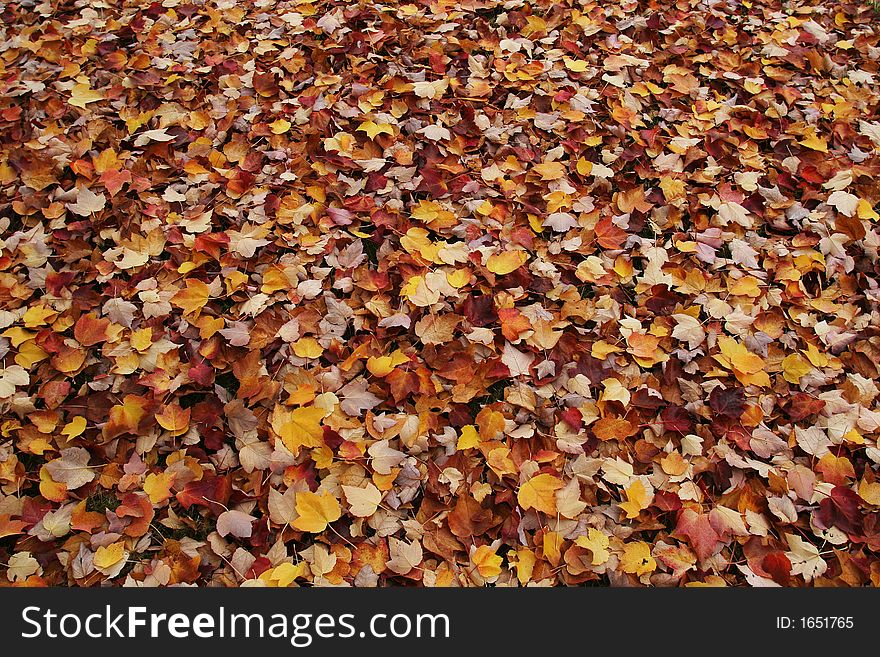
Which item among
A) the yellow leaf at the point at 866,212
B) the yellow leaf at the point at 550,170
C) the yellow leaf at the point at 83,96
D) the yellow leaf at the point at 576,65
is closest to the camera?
the yellow leaf at the point at 866,212

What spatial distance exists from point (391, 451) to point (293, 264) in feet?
2.72

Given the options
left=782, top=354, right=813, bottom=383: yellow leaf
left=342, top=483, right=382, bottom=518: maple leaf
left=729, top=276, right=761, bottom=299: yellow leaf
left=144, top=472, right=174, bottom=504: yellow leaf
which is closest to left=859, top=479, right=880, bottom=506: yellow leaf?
left=782, top=354, right=813, bottom=383: yellow leaf

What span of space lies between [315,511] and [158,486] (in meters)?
0.46

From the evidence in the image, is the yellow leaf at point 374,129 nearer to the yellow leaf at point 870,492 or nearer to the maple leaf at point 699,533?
the maple leaf at point 699,533

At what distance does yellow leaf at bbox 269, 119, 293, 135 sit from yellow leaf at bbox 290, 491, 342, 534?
1.66m

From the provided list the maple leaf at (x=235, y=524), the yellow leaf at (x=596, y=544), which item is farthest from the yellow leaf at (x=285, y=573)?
the yellow leaf at (x=596, y=544)

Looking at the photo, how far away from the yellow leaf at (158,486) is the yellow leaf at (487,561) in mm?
873

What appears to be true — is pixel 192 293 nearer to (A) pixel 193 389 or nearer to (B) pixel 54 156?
(A) pixel 193 389

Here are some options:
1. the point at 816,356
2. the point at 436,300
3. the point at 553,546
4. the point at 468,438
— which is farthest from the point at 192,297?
the point at 816,356

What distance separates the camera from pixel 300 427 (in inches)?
76.3

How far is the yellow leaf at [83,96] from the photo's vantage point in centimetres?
291

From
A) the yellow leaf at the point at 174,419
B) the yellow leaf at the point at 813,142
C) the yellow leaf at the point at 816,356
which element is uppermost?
the yellow leaf at the point at 813,142

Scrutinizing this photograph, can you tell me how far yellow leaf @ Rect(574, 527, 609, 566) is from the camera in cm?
172

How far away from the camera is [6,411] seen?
78.3 inches
